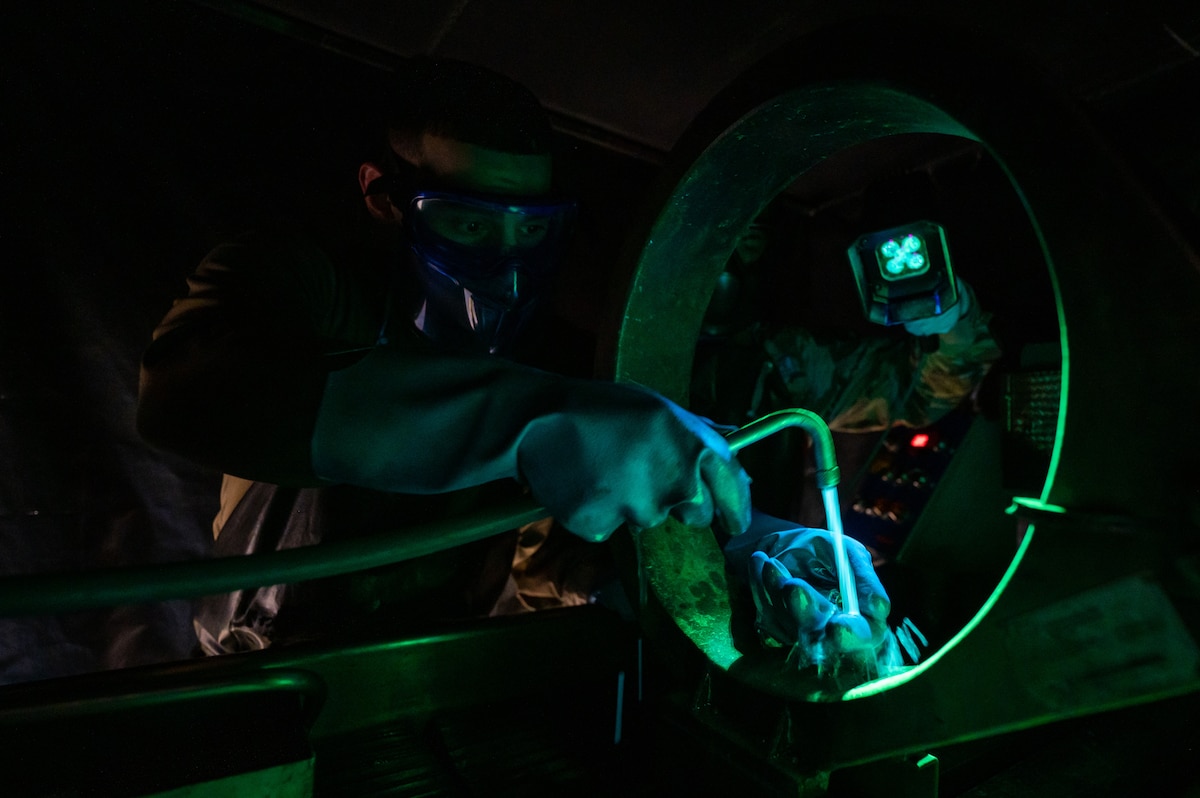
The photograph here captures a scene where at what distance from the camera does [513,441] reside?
59cm

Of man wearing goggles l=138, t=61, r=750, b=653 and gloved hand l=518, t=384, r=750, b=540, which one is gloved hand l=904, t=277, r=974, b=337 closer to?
man wearing goggles l=138, t=61, r=750, b=653

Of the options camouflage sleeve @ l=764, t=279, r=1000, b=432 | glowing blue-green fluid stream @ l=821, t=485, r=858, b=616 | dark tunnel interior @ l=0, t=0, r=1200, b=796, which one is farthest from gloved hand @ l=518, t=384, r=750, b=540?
camouflage sleeve @ l=764, t=279, r=1000, b=432

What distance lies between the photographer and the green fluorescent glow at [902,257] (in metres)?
1.27

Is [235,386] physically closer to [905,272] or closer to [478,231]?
[478,231]

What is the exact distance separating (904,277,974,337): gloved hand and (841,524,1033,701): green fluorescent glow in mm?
970

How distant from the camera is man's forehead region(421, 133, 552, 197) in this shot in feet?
3.85

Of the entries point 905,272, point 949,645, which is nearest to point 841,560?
point 949,645

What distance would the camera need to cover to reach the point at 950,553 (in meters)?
1.73

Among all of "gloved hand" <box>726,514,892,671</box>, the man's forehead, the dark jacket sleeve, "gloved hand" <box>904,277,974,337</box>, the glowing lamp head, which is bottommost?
"gloved hand" <box>726,514,892,671</box>

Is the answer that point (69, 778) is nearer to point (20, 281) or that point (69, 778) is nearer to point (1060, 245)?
point (1060, 245)

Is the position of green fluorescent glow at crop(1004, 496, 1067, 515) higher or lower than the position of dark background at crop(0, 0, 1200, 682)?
lower

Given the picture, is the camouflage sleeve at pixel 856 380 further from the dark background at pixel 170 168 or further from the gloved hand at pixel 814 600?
the gloved hand at pixel 814 600

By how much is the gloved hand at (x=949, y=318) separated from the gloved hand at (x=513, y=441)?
98 centimetres

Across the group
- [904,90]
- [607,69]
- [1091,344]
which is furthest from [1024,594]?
[607,69]
